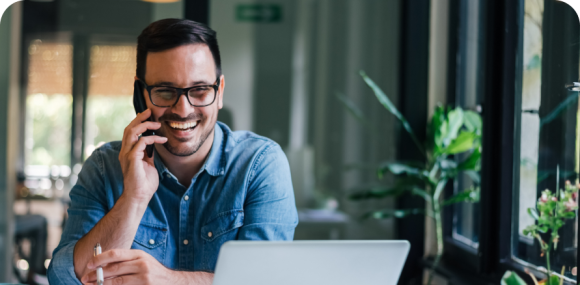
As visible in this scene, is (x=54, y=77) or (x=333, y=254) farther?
(x=54, y=77)

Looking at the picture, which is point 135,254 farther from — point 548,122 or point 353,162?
point 353,162

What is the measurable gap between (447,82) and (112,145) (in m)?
1.82

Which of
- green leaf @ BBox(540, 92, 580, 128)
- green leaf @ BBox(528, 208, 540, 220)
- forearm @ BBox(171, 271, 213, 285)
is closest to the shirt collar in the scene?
forearm @ BBox(171, 271, 213, 285)

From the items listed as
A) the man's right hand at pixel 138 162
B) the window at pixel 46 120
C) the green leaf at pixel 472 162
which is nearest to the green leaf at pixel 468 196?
the green leaf at pixel 472 162

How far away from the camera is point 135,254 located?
47.8 inches

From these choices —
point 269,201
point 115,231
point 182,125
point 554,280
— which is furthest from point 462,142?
point 115,231

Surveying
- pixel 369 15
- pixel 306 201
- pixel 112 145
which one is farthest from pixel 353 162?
pixel 112 145

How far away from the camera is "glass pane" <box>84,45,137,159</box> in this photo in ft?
7.25

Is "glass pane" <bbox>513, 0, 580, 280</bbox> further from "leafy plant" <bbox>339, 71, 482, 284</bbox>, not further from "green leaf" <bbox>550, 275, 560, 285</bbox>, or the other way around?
"leafy plant" <bbox>339, 71, 482, 284</bbox>

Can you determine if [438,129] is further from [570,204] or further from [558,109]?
[570,204]

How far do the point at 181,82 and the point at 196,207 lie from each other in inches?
15.5

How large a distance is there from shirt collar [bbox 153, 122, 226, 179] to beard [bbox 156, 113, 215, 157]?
0.04 metres

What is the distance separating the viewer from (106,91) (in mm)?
2398

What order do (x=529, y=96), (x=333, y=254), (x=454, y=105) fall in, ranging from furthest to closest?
(x=454, y=105), (x=529, y=96), (x=333, y=254)
